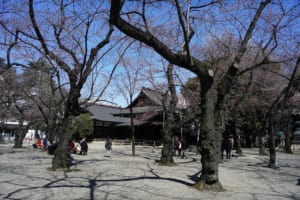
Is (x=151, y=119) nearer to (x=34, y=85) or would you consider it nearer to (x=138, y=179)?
(x=34, y=85)

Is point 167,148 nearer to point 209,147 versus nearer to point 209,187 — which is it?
point 209,187

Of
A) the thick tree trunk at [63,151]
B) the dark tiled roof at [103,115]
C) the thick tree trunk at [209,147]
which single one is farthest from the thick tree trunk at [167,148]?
the dark tiled roof at [103,115]

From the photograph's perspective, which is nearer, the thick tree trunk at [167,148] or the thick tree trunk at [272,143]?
the thick tree trunk at [167,148]

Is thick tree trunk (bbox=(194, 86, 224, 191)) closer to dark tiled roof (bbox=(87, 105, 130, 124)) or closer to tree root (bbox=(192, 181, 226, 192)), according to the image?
tree root (bbox=(192, 181, 226, 192))

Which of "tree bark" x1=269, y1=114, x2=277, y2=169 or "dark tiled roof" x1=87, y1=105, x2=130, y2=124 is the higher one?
"dark tiled roof" x1=87, y1=105, x2=130, y2=124

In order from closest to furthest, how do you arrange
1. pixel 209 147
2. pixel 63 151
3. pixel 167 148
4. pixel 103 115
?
pixel 209 147, pixel 63 151, pixel 167 148, pixel 103 115

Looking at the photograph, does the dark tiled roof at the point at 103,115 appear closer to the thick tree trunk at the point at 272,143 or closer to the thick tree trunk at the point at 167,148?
the thick tree trunk at the point at 167,148

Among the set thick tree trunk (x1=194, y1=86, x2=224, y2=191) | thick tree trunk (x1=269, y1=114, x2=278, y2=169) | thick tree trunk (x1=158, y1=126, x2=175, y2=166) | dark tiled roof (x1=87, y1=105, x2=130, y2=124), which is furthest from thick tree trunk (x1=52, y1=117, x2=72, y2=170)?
dark tiled roof (x1=87, y1=105, x2=130, y2=124)

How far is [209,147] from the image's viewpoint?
8.92m

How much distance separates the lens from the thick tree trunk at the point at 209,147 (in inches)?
352

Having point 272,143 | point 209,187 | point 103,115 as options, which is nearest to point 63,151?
point 209,187

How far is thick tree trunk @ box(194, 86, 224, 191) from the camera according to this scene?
8.94 m

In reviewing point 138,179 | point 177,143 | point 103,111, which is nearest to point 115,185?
point 138,179

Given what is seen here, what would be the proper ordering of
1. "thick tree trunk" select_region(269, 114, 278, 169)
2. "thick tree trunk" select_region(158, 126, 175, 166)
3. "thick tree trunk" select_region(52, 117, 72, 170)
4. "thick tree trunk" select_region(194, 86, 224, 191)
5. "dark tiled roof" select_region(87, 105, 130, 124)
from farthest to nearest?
"dark tiled roof" select_region(87, 105, 130, 124)
"thick tree trunk" select_region(269, 114, 278, 169)
"thick tree trunk" select_region(158, 126, 175, 166)
"thick tree trunk" select_region(52, 117, 72, 170)
"thick tree trunk" select_region(194, 86, 224, 191)
